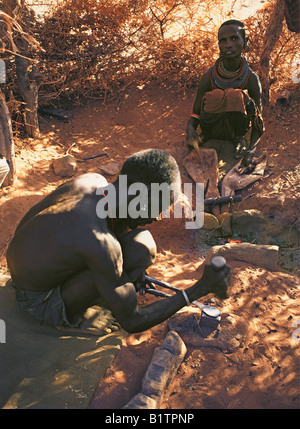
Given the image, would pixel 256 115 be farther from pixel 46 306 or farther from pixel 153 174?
pixel 46 306

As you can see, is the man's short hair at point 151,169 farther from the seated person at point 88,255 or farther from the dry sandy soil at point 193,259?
the dry sandy soil at point 193,259

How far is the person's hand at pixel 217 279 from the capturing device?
239 centimetres

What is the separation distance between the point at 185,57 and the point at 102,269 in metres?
4.74

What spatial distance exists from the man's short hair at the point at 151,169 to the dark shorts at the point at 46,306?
35.2 inches

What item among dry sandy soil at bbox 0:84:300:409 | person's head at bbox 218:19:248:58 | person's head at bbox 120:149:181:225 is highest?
person's head at bbox 218:19:248:58

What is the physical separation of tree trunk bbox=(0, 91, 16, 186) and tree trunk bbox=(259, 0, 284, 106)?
3517mm

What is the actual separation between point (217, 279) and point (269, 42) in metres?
4.27

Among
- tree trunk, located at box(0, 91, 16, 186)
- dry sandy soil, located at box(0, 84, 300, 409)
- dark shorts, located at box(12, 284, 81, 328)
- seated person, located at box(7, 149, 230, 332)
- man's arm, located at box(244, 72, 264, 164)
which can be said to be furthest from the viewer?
man's arm, located at box(244, 72, 264, 164)

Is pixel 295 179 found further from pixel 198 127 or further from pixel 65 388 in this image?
pixel 65 388

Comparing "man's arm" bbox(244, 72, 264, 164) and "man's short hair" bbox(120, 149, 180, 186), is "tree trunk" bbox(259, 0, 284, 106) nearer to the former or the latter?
"man's arm" bbox(244, 72, 264, 164)

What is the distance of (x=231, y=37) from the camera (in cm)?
436

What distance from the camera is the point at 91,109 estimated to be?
5.95 metres

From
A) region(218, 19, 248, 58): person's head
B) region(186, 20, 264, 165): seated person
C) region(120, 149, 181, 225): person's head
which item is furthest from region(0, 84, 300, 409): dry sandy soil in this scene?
region(218, 19, 248, 58): person's head

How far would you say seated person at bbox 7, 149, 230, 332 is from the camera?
7.61 ft
